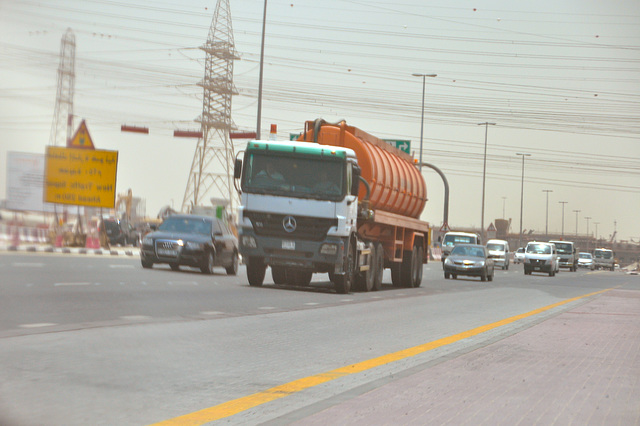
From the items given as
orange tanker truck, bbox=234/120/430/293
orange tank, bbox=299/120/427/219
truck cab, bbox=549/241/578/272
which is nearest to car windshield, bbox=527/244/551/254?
truck cab, bbox=549/241/578/272

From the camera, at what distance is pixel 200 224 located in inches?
1074

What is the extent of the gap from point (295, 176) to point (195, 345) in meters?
11.5

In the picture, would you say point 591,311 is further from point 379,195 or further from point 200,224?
point 200,224

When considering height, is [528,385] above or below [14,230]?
below

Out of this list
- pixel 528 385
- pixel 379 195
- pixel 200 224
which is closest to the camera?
pixel 528 385

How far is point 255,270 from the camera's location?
75.3 feet

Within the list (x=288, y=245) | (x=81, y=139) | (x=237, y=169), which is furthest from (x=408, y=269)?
(x=81, y=139)

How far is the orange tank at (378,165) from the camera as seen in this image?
2334 centimetres

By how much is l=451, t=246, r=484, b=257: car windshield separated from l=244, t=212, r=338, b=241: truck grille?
2010 centimetres

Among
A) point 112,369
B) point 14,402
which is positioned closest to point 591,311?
point 112,369

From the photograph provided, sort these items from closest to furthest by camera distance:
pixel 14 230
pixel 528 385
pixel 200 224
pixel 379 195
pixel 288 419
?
pixel 14 230 → pixel 288 419 → pixel 528 385 → pixel 379 195 → pixel 200 224

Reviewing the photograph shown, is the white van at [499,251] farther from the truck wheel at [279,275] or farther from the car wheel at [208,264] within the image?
the truck wheel at [279,275]

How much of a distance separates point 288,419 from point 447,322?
9.66 metres

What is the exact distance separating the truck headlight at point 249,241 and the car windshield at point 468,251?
66.2ft
